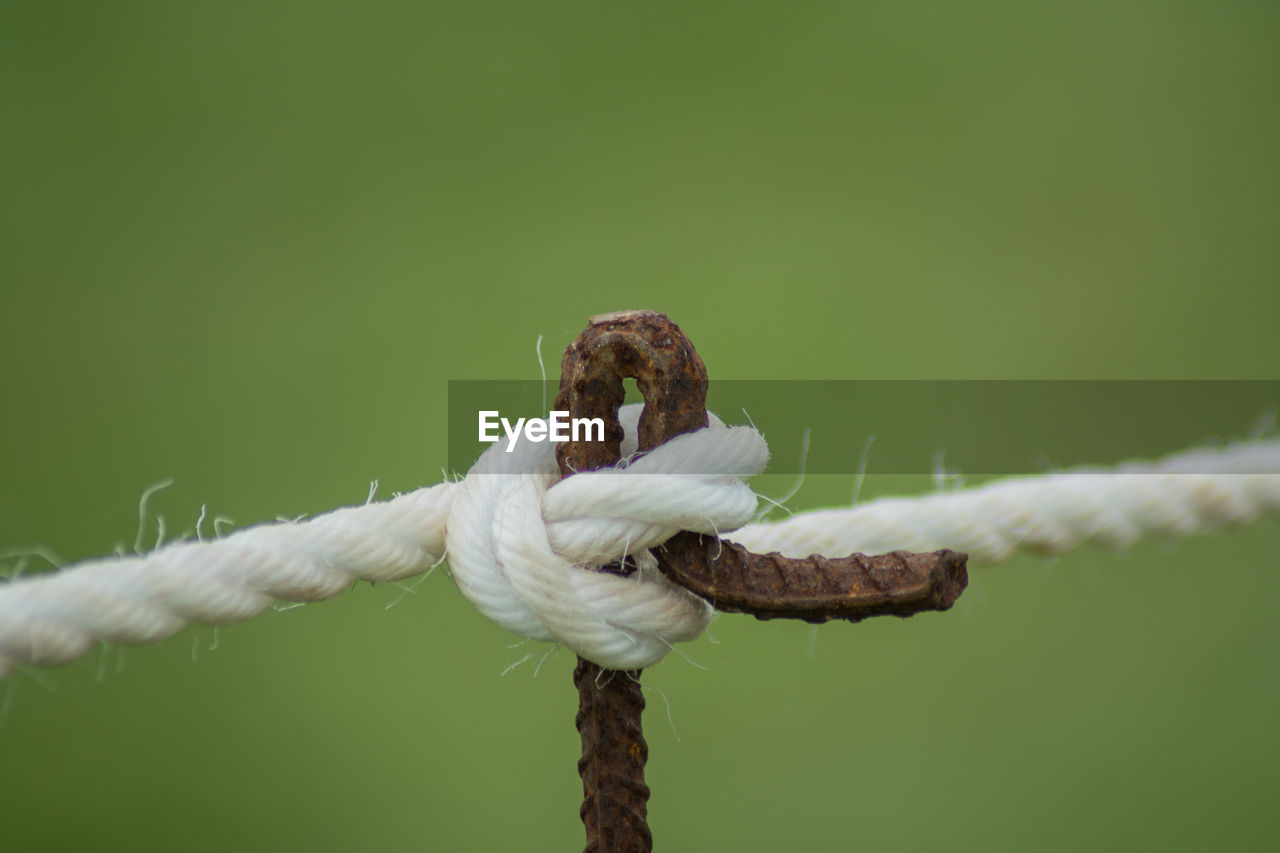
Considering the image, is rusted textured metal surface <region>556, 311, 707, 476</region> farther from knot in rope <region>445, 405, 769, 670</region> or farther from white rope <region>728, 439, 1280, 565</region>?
white rope <region>728, 439, 1280, 565</region>

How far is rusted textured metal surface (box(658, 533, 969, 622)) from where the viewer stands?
0.29m

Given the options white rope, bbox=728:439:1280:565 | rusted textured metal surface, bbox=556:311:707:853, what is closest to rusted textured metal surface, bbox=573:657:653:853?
rusted textured metal surface, bbox=556:311:707:853

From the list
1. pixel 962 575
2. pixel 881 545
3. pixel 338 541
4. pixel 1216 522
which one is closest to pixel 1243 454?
pixel 1216 522

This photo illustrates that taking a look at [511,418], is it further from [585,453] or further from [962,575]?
[962,575]

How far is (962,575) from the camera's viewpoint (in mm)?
299

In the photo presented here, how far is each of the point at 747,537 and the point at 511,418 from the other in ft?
0.40

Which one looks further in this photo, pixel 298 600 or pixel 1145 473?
pixel 1145 473

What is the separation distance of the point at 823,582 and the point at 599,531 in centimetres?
7

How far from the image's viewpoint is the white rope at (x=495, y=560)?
1.06 feet

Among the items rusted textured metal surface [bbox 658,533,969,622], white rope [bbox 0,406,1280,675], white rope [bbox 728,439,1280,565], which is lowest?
rusted textured metal surface [bbox 658,533,969,622]

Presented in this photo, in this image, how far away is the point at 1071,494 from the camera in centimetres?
48

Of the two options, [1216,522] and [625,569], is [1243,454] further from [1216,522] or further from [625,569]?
[625,569]

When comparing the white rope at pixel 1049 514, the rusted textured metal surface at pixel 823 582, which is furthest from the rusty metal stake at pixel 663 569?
the white rope at pixel 1049 514

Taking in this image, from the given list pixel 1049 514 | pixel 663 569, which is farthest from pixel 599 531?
pixel 1049 514
